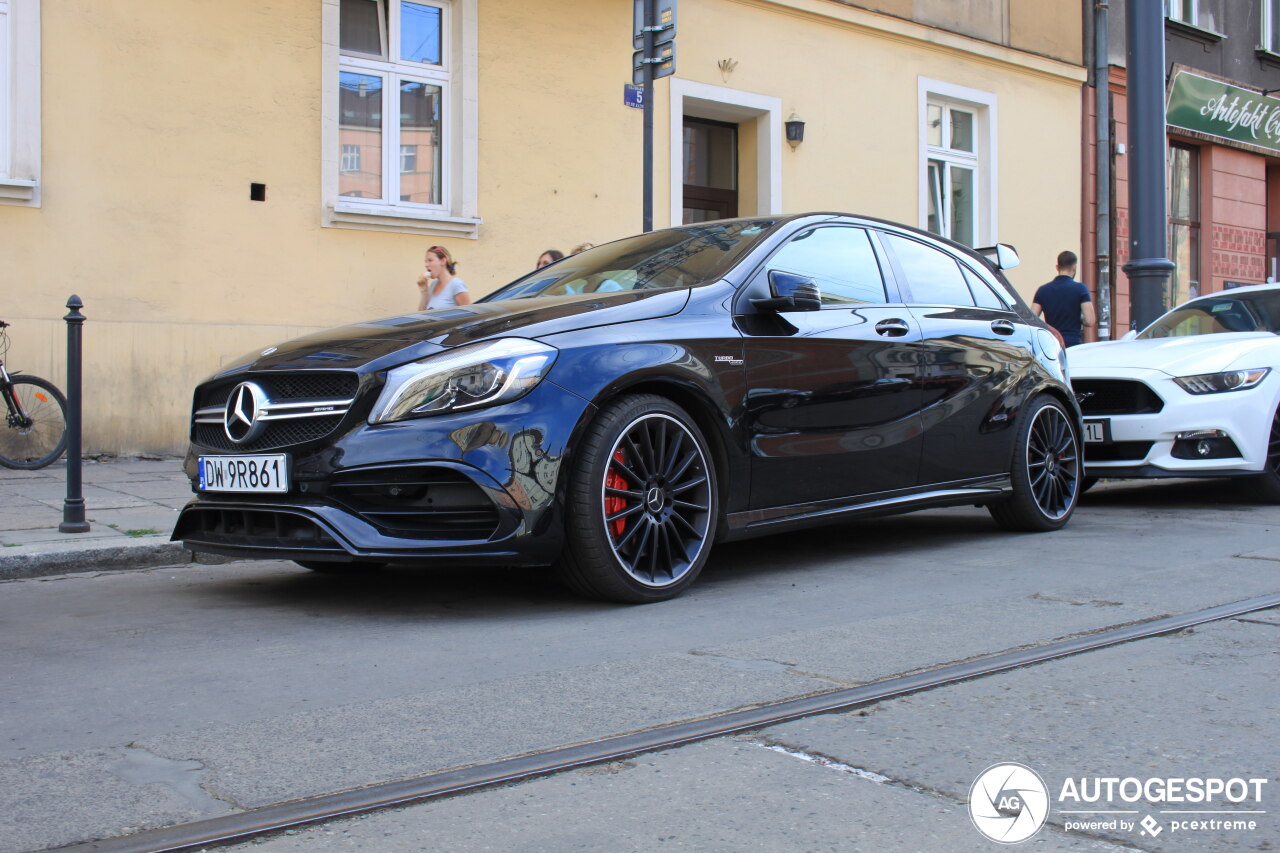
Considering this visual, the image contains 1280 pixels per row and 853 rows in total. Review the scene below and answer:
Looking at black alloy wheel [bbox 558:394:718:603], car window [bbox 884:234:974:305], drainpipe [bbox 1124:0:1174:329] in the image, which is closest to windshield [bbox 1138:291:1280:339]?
drainpipe [bbox 1124:0:1174:329]

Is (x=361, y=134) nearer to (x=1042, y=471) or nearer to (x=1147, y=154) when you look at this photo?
(x=1042, y=471)

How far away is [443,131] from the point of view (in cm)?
1117

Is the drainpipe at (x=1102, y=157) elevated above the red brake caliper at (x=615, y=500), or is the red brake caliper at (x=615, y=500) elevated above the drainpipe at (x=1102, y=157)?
the drainpipe at (x=1102, y=157)

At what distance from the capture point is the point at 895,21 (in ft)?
48.5

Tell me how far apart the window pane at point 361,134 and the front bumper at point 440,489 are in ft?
22.6

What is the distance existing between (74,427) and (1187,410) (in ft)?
19.8

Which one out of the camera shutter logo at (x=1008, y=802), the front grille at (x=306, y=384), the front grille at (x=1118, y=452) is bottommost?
the camera shutter logo at (x=1008, y=802)

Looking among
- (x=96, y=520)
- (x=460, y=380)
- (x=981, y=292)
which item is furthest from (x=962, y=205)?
(x=460, y=380)

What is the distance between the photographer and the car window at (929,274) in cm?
→ 599

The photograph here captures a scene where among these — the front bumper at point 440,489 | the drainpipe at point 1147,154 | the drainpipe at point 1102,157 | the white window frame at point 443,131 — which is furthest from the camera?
the drainpipe at point 1102,157

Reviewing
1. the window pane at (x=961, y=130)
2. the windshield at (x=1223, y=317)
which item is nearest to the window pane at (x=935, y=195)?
the window pane at (x=961, y=130)

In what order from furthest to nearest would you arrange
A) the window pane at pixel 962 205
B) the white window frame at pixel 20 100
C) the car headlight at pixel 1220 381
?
the window pane at pixel 962 205, the white window frame at pixel 20 100, the car headlight at pixel 1220 381

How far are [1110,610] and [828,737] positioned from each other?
189 cm

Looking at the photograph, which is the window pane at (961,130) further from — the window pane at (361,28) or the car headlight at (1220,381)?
the car headlight at (1220,381)
